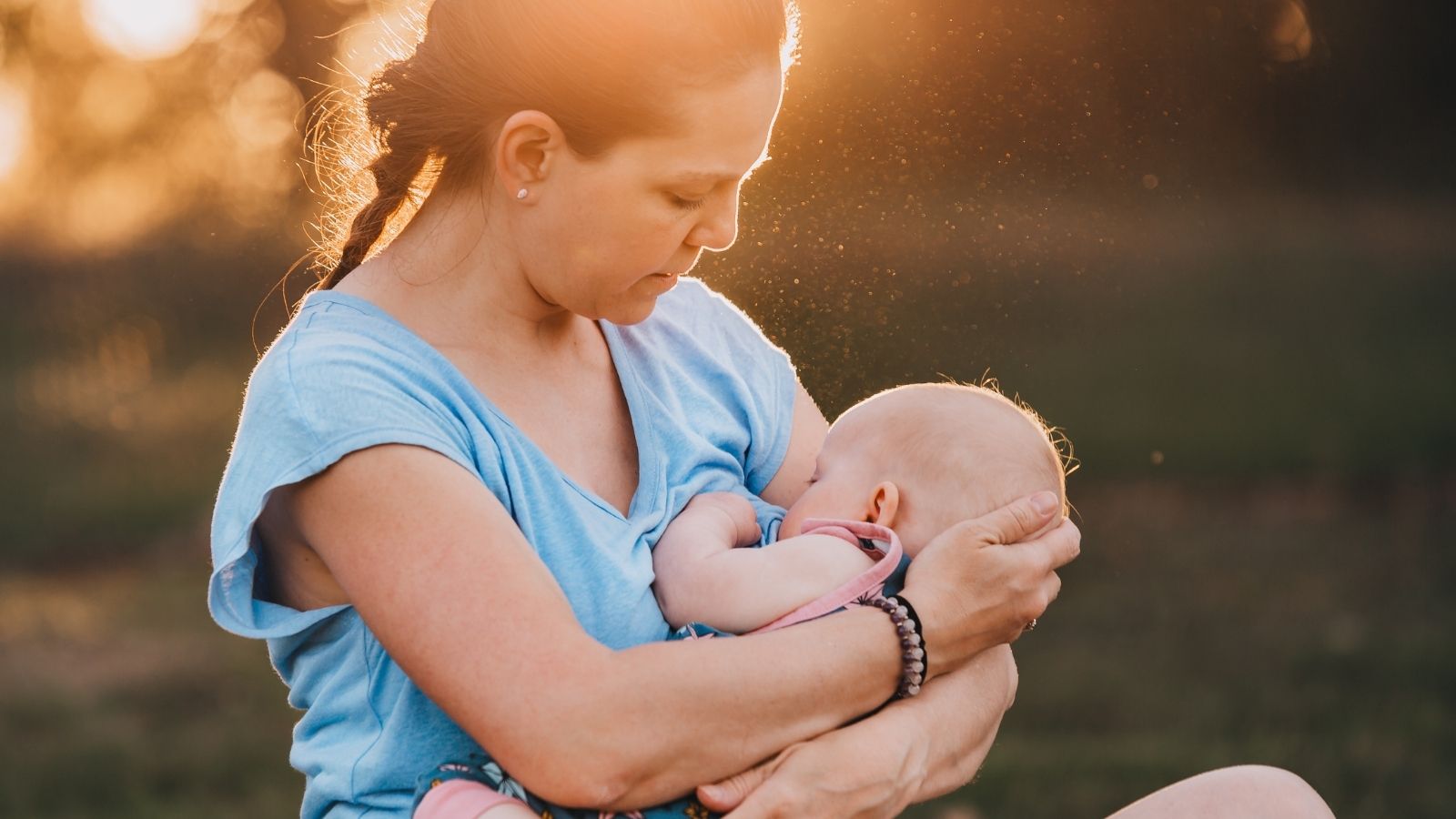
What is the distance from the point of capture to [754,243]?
3029mm

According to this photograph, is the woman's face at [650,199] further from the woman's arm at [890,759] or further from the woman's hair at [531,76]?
the woman's arm at [890,759]

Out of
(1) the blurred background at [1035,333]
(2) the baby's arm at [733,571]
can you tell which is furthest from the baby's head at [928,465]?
(1) the blurred background at [1035,333]

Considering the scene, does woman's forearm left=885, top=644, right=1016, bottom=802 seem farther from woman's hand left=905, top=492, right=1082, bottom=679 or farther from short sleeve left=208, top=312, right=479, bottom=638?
short sleeve left=208, top=312, right=479, bottom=638

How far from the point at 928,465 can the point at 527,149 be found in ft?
2.21

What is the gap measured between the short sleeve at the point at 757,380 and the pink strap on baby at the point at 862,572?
252mm

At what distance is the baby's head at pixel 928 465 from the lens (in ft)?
6.88

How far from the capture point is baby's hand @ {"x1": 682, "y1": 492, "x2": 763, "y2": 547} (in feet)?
6.77

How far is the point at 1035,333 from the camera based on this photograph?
573 cm

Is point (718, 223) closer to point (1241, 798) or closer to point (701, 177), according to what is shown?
point (701, 177)

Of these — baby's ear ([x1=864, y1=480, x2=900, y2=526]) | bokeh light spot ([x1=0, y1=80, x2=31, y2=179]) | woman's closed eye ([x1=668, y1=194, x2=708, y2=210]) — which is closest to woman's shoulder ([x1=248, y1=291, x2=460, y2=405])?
woman's closed eye ([x1=668, y1=194, x2=708, y2=210])

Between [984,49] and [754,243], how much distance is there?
972 millimetres

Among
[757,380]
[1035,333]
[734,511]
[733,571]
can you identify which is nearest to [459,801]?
[733,571]

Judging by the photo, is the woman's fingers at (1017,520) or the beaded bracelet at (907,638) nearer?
the beaded bracelet at (907,638)

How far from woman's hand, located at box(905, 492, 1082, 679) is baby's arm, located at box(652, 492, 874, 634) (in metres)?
0.10
